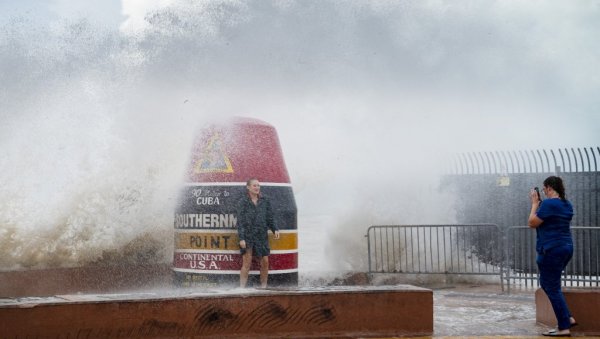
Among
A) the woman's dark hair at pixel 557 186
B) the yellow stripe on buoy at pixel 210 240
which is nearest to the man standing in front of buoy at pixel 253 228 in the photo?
the yellow stripe on buoy at pixel 210 240

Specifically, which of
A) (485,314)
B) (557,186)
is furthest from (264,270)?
(557,186)

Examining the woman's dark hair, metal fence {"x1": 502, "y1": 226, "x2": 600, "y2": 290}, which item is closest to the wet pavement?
the woman's dark hair

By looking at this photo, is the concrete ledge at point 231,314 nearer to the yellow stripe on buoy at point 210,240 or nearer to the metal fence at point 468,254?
the yellow stripe on buoy at point 210,240

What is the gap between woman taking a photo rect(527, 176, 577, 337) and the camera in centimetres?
726

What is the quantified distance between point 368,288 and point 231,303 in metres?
1.34

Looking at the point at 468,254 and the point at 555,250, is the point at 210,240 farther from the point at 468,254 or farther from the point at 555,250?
the point at 468,254

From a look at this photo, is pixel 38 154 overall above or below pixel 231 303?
above

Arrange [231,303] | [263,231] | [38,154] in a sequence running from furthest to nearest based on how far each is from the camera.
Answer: [38,154] → [263,231] → [231,303]

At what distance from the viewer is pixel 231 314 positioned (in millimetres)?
6758

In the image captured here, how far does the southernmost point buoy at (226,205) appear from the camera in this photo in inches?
322

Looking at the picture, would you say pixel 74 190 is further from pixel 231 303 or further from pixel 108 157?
pixel 231 303

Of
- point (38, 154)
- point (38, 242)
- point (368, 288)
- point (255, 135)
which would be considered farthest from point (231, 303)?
point (38, 154)

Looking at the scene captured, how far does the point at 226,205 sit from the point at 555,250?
342cm

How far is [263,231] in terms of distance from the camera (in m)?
8.19
